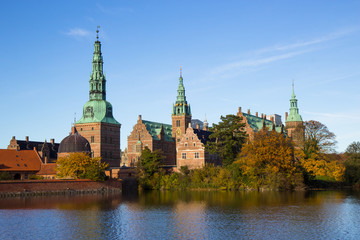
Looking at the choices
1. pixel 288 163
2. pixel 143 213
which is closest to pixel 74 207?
pixel 143 213

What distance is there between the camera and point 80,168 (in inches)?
2670

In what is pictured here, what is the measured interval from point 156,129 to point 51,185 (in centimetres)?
5163

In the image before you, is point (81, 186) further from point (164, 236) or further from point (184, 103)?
point (184, 103)

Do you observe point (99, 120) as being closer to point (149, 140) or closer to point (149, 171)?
point (149, 140)

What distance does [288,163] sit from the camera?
216 feet

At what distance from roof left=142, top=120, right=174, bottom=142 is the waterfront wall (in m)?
40.3

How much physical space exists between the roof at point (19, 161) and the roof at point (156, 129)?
1369 inches

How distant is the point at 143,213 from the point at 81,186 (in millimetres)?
27545

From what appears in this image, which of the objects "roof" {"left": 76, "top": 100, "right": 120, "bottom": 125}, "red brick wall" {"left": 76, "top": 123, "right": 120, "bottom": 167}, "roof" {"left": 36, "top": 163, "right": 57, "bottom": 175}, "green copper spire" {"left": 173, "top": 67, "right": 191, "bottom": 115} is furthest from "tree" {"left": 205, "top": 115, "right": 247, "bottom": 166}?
"green copper spire" {"left": 173, "top": 67, "right": 191, "bottom": 115}

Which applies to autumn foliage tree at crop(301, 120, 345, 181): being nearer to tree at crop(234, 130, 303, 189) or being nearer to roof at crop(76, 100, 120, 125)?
tree at crop(234, 130, 303, 189)

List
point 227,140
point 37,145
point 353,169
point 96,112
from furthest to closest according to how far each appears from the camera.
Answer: point 96,112 → point 37,145 → point 227,140 → point 353,169

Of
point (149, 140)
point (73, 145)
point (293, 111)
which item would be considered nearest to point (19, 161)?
point (73, 145)

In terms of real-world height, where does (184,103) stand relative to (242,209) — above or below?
above

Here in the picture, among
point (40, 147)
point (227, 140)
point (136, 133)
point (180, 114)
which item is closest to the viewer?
point (227, 140)
